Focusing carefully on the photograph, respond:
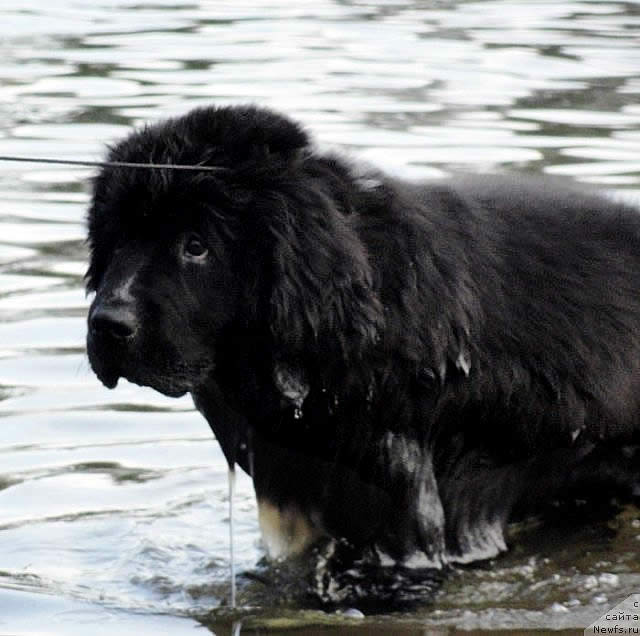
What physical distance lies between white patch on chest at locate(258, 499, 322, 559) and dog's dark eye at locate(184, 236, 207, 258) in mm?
943

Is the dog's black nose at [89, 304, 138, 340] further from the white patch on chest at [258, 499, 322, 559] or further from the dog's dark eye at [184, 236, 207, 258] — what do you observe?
the white patch on chest at [258, 499, 322, 559]

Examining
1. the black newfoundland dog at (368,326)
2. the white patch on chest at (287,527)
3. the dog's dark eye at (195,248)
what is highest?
the dog's dark eye at (195,248)

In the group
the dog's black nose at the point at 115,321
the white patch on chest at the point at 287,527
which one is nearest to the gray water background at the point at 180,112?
the white patch on chest at the point at 287,527

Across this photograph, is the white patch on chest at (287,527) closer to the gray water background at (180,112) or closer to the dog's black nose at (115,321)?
the gray water background at (180,112)

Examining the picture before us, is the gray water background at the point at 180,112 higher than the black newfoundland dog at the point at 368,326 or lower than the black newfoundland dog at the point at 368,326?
lower

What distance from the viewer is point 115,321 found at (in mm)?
5055

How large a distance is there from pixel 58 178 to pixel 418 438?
223 inches

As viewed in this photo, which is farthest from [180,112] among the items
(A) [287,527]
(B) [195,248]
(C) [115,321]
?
(C) [115,321]

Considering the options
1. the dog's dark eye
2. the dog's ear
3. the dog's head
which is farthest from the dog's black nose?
the dog's ear

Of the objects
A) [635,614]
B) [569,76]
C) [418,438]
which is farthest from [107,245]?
[569,76]

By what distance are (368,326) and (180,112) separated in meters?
5.42

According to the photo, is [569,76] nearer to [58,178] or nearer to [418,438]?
[58,178]

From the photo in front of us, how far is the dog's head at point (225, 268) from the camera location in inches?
203

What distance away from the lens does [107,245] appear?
5.36m
